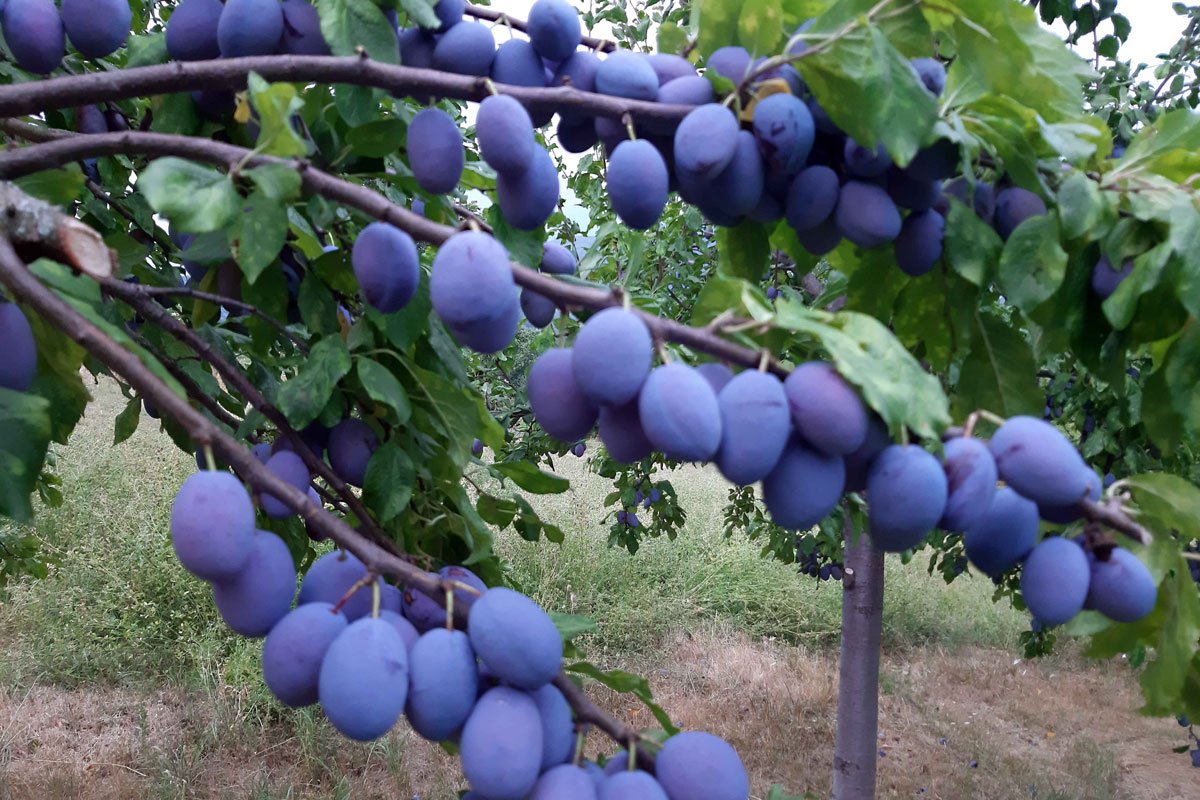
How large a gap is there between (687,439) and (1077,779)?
626cm

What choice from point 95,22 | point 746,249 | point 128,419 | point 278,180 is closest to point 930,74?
point 746,249

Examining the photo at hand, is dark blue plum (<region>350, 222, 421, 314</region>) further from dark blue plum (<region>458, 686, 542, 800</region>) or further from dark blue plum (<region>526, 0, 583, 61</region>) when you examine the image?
dark blue plum (<region>458, 686, 542, 800</region>)

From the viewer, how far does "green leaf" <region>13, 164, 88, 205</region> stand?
848 millimetres

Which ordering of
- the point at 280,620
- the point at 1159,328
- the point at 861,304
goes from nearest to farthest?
the point at 280,620 < the point at 1159,328 < the point at 861,304

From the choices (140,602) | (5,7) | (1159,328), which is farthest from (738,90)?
(140,602)

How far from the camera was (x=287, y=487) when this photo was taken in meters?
0.69

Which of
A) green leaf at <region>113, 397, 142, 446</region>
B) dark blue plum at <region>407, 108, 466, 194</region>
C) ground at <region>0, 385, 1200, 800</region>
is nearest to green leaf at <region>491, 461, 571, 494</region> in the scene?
dark blue plum at <region>407, 108, 466, 194</region>

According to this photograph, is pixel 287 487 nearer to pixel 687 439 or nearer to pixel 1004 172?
pixel 687 439

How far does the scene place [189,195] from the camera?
73 cm

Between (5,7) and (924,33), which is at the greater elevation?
(924,33)

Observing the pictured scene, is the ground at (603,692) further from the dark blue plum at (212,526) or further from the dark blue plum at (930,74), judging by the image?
the dark blue plum at (930,74)

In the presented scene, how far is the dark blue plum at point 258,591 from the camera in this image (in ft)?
2.38

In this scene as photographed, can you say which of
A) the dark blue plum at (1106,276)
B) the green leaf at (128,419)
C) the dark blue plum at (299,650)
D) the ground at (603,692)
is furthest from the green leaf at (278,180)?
the ground at (603,692)

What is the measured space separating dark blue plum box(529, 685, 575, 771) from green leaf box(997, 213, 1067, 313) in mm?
570
